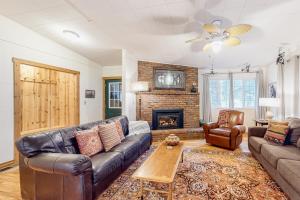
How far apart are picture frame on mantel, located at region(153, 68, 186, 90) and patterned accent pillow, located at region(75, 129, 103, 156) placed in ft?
10.8

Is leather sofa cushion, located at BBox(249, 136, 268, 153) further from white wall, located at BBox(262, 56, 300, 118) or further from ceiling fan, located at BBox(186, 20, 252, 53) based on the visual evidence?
ceiling fan, located at BBox(186, 20, 252, 53)

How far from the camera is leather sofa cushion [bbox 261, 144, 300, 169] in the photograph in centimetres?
242

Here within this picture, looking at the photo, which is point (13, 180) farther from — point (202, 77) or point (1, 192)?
point (202, 77)

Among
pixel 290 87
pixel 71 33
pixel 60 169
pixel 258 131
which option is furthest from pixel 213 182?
pixel 71 33

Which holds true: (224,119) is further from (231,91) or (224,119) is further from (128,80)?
(128,80)

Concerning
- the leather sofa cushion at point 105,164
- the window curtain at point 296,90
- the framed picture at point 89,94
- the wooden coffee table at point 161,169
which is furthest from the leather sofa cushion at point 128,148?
the window curtain at point 296,90

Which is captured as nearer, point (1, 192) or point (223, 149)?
point (1, 192)

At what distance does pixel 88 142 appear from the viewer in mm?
2531

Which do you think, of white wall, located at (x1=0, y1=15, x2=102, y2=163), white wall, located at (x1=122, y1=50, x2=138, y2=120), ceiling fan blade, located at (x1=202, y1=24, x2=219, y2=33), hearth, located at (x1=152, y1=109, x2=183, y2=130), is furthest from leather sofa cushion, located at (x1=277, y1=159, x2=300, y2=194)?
white wall, located at (x1=0, y1=15, x2=102, y2=163)

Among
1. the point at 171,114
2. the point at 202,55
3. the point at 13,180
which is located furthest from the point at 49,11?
the point at 171,114

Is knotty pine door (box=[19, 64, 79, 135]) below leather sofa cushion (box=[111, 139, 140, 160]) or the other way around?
the other way around

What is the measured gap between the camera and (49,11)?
3.12 meters

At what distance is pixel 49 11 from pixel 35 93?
9.37 feet

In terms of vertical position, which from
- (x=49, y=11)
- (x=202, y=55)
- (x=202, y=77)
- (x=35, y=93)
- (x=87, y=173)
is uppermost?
(x=49, y=11)
